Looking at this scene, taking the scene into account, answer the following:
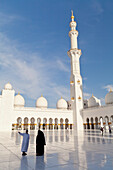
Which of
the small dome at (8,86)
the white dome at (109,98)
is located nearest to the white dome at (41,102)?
the small dome at (8,86)

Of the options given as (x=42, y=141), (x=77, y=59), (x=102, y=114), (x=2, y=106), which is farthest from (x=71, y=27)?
(x=42, y=141)

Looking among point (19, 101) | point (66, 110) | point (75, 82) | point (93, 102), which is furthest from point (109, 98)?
point (19, 101)

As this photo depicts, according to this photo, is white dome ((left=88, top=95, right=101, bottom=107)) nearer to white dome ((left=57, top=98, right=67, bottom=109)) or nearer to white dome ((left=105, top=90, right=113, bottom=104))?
white dome ((left=105, top=90, right=113, bottom=104))

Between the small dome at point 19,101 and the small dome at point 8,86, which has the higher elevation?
the small dome at point 8,86

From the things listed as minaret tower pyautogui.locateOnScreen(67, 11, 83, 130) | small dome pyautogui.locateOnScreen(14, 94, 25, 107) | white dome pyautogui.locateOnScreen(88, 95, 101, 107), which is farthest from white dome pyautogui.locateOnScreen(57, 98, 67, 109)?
small dome pyautogui.locateOnScreen(14, 94, 25, 107)

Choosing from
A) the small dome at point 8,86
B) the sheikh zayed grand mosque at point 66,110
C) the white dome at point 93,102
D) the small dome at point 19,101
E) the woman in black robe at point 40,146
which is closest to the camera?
the woman in black robe at point 40,146

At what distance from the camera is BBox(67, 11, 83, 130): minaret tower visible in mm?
31562

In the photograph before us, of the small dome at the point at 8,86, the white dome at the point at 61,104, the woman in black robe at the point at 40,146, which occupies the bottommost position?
the woman in black robe at the point at 40,146

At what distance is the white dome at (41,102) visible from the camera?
3271 centimetres

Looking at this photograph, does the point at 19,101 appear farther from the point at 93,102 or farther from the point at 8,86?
the point at 93,102

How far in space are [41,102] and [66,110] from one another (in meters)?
5.69

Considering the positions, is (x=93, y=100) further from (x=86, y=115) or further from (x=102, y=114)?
(x=102, y=114)

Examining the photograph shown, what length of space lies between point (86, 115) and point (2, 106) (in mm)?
→ 16369

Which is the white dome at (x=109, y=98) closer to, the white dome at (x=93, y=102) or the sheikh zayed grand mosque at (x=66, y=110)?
the sheikh zayed grand mosque at (x=66, y=110)
